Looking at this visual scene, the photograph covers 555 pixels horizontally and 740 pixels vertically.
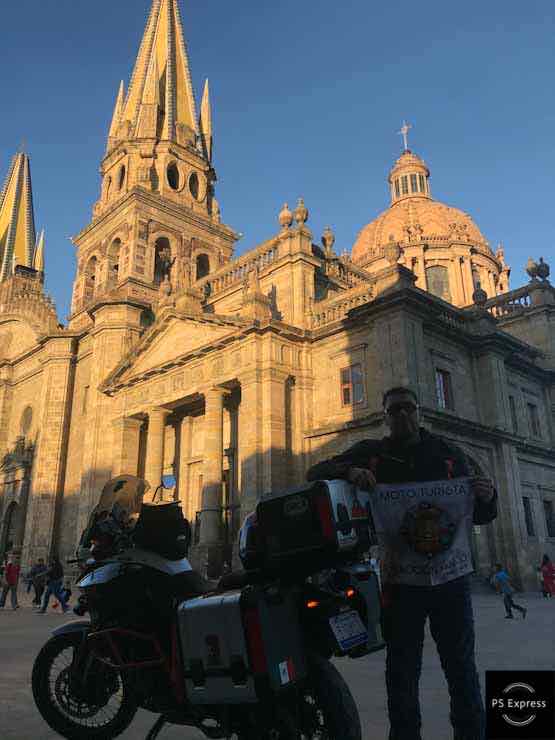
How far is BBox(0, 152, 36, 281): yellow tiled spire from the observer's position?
5797 centimetres

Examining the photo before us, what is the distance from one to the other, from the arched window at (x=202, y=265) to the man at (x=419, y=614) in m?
34.9

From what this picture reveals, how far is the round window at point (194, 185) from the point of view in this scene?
39.8m

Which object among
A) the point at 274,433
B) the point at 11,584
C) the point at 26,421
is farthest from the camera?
the point at 26,421

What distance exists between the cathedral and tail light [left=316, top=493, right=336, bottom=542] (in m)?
17.2

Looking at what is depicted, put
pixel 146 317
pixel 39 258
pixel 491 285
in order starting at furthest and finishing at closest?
pixel 39 258 < pixel 491 285 < pixel 146 317

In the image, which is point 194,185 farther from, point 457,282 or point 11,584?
point 11,584

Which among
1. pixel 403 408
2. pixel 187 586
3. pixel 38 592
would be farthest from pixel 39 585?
pixel 403 408

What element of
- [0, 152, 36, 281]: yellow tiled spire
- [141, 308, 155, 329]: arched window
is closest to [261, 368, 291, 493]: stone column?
[141, 308, 155, 329]: arched window

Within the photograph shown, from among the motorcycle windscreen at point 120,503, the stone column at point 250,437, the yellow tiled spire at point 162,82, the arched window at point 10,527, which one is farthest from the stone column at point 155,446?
the yellow tiled spire at point 162,82

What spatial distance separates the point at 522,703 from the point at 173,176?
39887mm

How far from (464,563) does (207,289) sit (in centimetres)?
2812

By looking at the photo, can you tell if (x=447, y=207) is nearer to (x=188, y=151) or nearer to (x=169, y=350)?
(x=188, y=151)

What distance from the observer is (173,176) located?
1567 inches

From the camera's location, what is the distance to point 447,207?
160 ft
